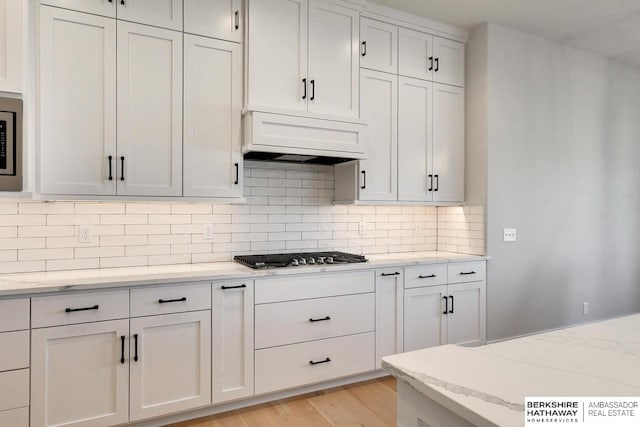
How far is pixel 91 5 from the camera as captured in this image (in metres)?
2.34

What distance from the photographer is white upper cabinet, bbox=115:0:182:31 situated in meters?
2.43

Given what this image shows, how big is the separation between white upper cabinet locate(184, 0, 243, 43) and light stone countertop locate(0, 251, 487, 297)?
5.00 ft

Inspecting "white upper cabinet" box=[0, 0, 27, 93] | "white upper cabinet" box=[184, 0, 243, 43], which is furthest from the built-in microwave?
"white upper cabinet" box=[184, 0, 243, 43]

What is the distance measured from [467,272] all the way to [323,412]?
1636 millimetres

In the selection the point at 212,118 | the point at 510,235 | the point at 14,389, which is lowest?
the point at 14,389

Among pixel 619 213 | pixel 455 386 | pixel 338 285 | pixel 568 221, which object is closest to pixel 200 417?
pixel 338 285

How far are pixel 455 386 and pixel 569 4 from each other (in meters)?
3.44

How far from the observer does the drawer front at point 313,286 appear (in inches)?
102

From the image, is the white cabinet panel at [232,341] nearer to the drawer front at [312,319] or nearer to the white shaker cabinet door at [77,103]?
the drawer front at [312,319]

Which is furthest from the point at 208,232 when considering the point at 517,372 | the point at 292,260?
the point at 517,372

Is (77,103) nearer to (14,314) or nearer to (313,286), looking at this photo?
(14,314)

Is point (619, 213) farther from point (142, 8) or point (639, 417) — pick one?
point (142, 8)

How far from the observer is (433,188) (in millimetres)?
3504

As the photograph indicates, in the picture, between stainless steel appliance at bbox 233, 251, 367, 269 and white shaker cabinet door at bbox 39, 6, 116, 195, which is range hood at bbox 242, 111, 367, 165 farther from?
white shaker cabinet door at bbox 39, 6, 116, 195
